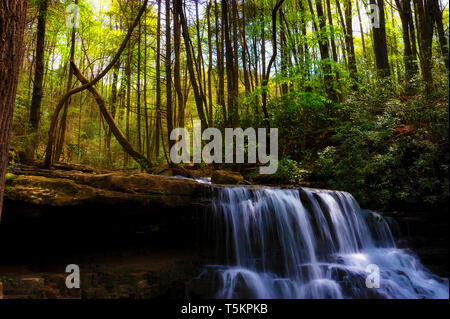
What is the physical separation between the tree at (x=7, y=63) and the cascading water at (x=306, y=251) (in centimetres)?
425

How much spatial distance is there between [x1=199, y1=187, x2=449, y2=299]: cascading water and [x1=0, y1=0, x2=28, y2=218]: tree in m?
4.25

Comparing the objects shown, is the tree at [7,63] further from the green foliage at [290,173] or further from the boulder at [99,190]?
the green foliage at [290,173]

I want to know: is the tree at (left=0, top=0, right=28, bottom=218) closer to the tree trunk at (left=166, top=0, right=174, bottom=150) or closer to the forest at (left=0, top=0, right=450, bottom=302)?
the forest at (left=0, top=0, right=450, bottom=302)

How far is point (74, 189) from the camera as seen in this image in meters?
5.65

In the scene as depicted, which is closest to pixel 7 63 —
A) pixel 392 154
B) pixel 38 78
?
pixel 38 78

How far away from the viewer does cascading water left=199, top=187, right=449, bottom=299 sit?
524 centimetres

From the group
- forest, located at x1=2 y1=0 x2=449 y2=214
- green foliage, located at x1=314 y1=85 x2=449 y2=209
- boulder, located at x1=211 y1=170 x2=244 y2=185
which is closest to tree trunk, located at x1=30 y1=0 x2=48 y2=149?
forest, located at x1=2 y1=0 x2=449 y2=214

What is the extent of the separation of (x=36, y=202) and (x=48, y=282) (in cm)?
154

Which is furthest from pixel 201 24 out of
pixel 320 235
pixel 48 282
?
pixel 48 282


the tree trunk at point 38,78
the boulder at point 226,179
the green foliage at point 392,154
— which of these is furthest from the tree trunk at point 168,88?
the green foliage at point 392,154

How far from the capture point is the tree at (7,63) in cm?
362

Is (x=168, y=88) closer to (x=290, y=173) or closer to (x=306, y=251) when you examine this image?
(x=290, y=173)

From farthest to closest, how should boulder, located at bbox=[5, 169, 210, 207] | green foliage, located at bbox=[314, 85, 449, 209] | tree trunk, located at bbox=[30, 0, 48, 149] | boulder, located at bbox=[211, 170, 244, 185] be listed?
tree trunk, located at bbox=[30, 0, 48, 149]
boulder, located at bbox=[211, 170, 244, 185]
green foliage, located at bbox=[314, 85, 449, 209]
boulder, located at bbox=[5, 169, 210, 207]

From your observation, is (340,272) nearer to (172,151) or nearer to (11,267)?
(11,267)
